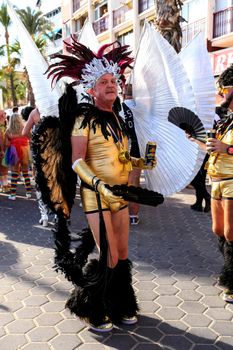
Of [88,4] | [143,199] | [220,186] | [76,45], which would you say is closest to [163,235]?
[220,186]

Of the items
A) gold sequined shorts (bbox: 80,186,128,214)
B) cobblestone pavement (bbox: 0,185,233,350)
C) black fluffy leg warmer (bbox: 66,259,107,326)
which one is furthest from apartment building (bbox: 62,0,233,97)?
black fluffy leg warmer (bbox: 66,259,107,326)

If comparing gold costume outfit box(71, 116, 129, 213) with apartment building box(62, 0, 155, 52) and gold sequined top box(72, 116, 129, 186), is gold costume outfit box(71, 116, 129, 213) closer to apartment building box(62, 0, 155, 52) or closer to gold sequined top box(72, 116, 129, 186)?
gold sequined top box(72, 116, 129, 186)

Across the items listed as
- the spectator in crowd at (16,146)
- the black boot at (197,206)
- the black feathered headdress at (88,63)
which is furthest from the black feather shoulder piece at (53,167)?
the spectator in crowd at (16,146)

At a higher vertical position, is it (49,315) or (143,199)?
(143,199)

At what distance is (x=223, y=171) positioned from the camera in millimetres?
3129

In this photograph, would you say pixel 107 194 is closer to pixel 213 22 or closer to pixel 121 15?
pixel 213 22

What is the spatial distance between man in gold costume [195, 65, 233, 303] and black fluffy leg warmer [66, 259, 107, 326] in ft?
3.92

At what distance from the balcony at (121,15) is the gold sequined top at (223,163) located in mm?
22371

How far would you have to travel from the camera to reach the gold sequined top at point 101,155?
2641 millimetres

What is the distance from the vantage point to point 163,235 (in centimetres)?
518

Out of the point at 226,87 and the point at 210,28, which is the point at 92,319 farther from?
the point at 210,28

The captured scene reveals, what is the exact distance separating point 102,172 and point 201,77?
1522 millimetres

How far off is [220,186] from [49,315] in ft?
6.09

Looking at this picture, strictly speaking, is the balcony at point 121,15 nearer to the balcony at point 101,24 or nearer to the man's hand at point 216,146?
the balcony at point 101,24
